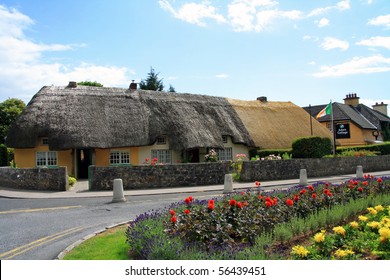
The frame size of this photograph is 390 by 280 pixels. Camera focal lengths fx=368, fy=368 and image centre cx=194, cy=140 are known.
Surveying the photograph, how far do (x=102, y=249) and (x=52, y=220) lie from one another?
179 inches

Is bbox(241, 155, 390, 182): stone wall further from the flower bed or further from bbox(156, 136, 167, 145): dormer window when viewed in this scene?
the flower bed

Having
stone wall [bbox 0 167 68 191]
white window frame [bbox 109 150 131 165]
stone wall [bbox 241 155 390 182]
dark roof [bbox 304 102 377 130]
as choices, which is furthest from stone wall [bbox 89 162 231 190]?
dark roof [bbox 304 102 377 130]

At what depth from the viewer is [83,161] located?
26766mm

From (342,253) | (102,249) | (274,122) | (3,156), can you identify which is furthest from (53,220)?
(274,122)

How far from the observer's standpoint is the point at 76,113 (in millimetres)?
25688

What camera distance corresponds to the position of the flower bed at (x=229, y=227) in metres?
5.36

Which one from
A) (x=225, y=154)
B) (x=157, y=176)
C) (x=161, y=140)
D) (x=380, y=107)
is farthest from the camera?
(x=380, y=107)

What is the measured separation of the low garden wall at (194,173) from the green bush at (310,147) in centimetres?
151

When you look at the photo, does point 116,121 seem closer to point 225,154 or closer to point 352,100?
point 225,154

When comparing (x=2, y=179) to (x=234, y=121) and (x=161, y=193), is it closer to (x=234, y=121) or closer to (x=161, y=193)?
(x=161, y=193)

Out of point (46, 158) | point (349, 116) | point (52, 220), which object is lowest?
point (52, 220)

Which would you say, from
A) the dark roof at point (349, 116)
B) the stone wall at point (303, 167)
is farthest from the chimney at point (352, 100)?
the stone wall at point (303, 167)

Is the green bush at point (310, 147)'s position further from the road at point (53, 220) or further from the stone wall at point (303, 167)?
the road at point (53, 220)

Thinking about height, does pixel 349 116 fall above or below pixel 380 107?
below
